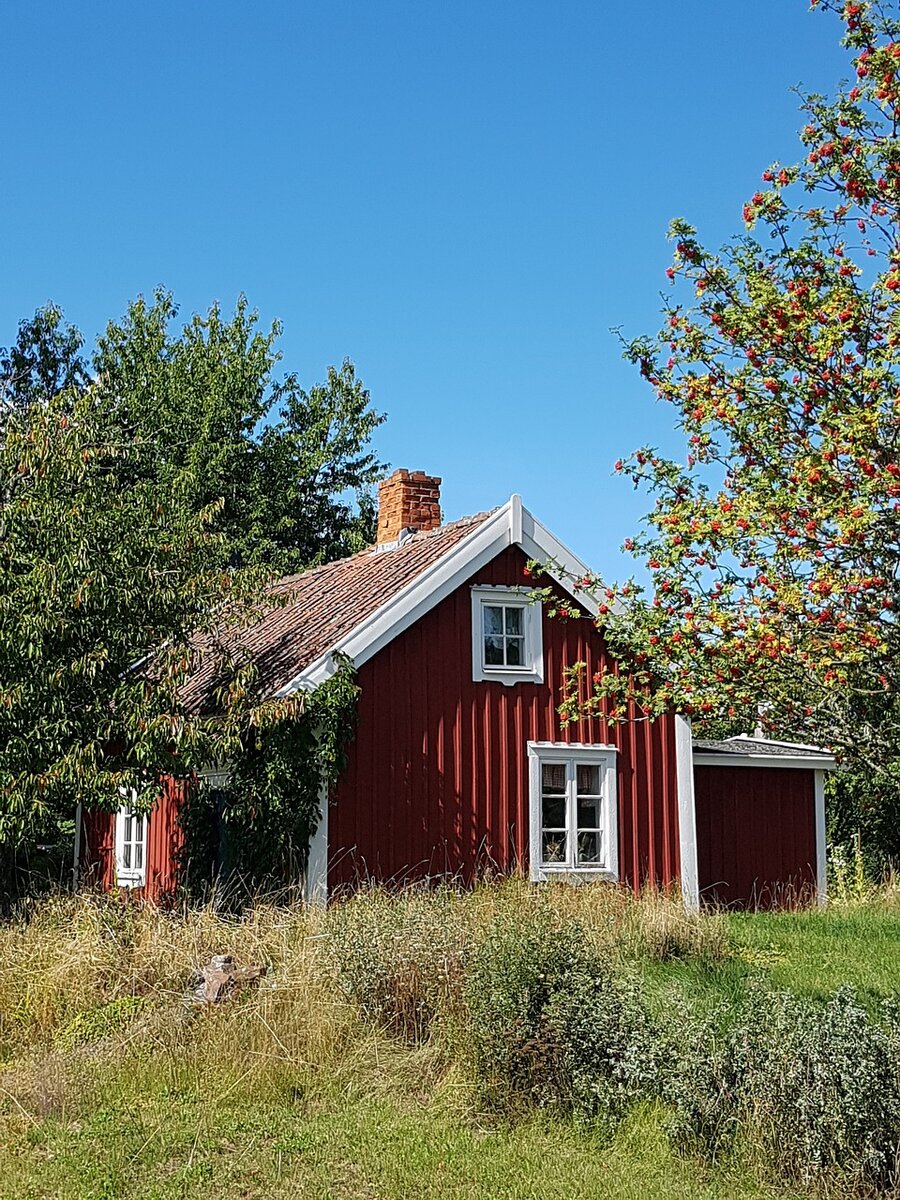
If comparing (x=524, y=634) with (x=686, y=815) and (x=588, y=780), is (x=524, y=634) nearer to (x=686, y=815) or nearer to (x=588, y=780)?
(x=588, y=780)

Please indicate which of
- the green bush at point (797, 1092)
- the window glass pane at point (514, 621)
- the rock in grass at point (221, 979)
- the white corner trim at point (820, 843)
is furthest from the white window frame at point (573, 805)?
the green bush at point (797, 1092)

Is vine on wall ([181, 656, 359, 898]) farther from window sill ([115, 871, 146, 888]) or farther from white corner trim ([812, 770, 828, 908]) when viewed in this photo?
white corner trim ([812, 770, 828, 908])

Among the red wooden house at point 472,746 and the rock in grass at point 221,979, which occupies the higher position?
the red wooden house at point 472,746

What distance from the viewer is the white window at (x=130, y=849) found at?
20484 mm

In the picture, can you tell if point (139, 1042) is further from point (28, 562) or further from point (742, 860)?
point (742, 860)

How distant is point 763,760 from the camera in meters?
22.0

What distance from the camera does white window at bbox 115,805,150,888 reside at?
20484 mm

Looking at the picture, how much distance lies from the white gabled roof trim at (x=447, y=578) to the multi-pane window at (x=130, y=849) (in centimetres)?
508

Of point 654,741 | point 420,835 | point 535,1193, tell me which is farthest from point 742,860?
point 535,1193

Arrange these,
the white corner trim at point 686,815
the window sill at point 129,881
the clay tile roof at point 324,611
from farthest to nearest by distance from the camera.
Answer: the window sill at point 129,881, the white corner trim at point 686,815, the clay tile roof at point 324,611

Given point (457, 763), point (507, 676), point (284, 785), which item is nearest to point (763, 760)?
point (507, 676)

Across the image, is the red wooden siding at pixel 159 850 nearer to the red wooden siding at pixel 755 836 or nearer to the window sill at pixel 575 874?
the window sill at pixel 575 874

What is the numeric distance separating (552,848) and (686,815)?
2.33 metres

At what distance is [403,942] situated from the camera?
11359 millimetres
